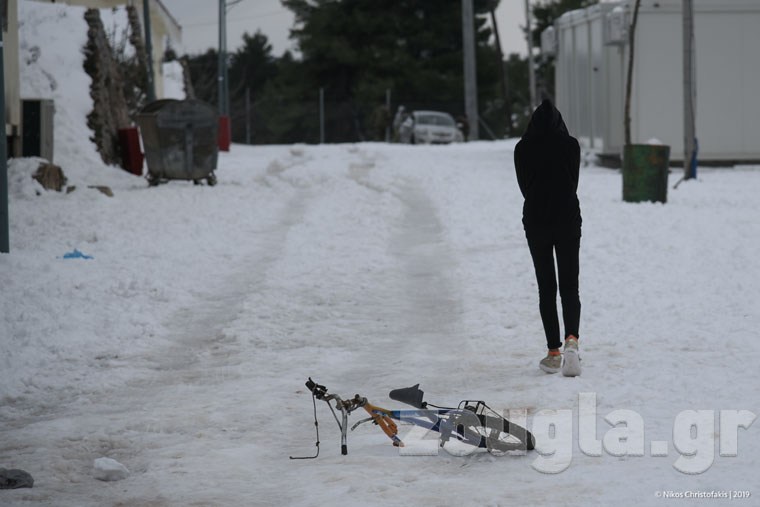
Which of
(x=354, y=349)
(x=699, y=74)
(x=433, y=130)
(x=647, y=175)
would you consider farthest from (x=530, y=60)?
(x=354, y=349)

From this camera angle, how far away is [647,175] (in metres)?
18.4

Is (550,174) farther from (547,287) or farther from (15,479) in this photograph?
(15,479)

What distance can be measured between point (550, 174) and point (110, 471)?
344 centimetres

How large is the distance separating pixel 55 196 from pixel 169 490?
14.1m

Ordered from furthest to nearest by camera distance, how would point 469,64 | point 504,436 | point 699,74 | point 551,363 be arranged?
1. point 469,64
2. point 699,74
3. point 551,363
4. point 504,436

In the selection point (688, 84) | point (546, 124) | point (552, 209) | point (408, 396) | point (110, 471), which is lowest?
point (110, 471)

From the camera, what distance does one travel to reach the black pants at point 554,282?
7703mm

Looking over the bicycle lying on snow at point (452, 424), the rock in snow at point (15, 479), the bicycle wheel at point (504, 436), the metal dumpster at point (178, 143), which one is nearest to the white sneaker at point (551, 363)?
the bicycle lying on snow at point (452, 424)

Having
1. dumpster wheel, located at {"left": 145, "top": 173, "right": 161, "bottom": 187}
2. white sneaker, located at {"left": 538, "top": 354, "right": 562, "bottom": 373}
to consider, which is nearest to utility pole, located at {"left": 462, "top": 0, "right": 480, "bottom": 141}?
dumpster wheel, located at {"left": 145, "top": 173, "right": 161, "bottom": 187}

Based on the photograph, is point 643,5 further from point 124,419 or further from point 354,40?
point 354,40

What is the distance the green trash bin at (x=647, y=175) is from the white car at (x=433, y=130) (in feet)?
83.9

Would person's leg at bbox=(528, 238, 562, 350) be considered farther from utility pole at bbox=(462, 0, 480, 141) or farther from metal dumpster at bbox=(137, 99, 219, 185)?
utility pole at bbox=(462, 0, 480, 141)

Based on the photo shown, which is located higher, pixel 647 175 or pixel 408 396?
pixel 647 175

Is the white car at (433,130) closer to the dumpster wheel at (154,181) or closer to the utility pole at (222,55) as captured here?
the utility pole at (222,55)
